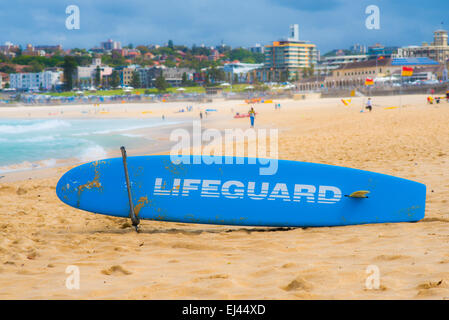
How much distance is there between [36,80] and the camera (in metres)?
153

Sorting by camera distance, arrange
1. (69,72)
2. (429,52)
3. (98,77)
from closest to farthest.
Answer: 1. (69,72)
2. (429,52)
3. (98,77)

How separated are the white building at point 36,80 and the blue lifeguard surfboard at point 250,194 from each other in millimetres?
147914

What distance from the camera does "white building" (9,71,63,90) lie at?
147875mm

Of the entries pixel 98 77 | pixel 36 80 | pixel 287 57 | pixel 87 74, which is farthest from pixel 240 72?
pixel 36 80

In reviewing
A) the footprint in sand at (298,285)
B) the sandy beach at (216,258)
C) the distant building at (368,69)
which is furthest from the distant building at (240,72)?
the footprint in sand at (298,285)

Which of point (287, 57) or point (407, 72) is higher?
point (287, 57)

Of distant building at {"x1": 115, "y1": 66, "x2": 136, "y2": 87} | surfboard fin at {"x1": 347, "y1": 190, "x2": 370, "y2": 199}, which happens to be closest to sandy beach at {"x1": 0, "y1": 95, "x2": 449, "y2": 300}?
surfboard fin at {"x1": 347, "y1": 190, "x2": 370, "y2": 199}

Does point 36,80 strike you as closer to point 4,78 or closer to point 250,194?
point 4,78

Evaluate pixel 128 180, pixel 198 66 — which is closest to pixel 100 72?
pixel 198 66

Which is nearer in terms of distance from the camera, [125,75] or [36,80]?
[125,75]

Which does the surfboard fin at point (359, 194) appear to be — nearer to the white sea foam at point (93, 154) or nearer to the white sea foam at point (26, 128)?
the white sea foam at point (93, 154)

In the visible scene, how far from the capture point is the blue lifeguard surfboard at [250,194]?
4941 mm

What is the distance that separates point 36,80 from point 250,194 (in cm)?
16259

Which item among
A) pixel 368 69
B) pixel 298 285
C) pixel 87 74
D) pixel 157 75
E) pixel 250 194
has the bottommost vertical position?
pixel 298 285
